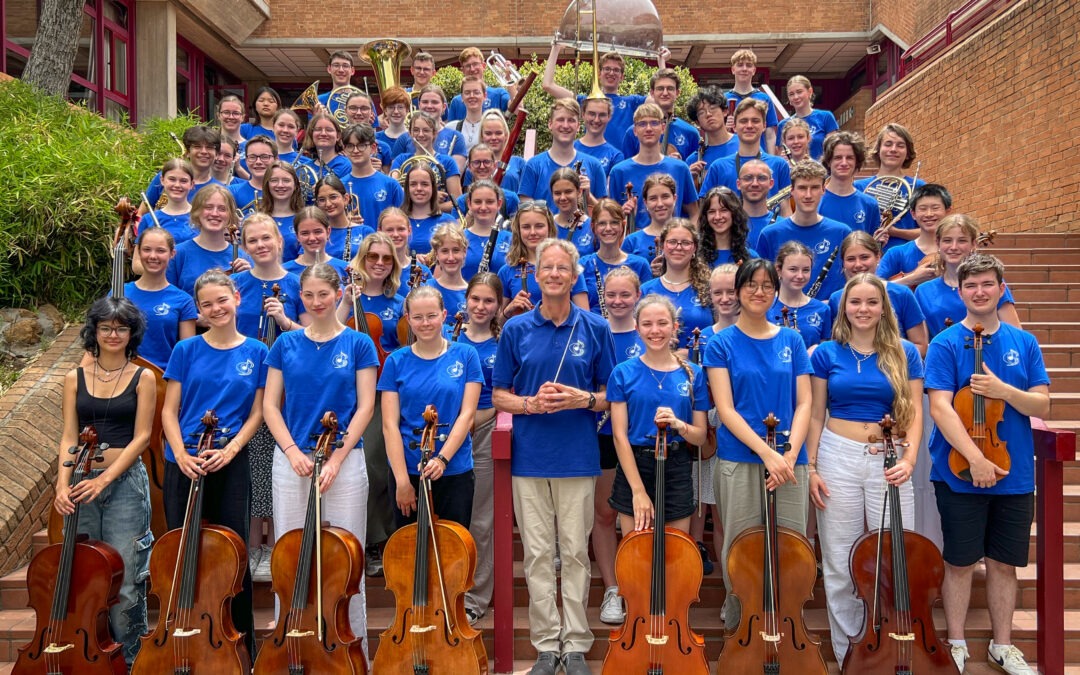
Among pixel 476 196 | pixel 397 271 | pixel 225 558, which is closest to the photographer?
pixel 225 558

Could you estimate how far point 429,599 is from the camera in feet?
11.2

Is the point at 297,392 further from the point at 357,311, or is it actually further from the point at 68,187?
the point at 68,187

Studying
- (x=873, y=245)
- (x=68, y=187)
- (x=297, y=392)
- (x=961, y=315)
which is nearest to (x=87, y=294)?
(x=68, y=187)

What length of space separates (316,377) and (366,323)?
67 centimetres

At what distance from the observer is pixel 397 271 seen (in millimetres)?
4758

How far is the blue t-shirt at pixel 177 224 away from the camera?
209 inches

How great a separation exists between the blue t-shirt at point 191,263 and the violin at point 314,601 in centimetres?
187

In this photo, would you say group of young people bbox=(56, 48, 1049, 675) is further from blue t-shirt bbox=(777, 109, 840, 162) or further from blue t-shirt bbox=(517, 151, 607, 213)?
blue t-shirt bbox=(777, 109, 840, 162)

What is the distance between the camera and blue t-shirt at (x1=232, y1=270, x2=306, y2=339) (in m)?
4.61

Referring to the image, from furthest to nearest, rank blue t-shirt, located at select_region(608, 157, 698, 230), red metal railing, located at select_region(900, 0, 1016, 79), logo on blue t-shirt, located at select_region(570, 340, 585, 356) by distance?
red metal railing, located at select_region(900, 0, 1016, 79), blue t-shirt, located at select_region(608, 157, 698, 230), logo on blue t-shirt, located at select_region(570, 340, 585, 356)

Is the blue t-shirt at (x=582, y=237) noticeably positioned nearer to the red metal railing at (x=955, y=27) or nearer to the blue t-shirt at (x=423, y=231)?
the blue t-shirt at (x=423, y=231)

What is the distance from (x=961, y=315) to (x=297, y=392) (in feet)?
10.3

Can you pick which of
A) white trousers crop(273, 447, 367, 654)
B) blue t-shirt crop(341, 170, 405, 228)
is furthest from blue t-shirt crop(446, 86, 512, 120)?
white trousers crop(273, 447, 367, 654)

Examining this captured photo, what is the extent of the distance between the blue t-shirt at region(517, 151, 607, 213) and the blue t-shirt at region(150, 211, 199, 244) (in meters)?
2.21
